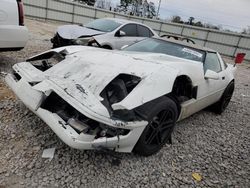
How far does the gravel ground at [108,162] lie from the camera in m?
2.24

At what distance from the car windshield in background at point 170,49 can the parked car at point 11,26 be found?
2056mm

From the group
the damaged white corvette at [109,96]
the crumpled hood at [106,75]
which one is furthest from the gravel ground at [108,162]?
the crumpled hood at [106,75]

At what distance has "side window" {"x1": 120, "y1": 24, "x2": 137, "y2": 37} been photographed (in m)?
7.65

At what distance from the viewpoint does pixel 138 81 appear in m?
2.60

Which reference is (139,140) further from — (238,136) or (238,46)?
(238,46)

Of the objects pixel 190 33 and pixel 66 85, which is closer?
pixel 66 85

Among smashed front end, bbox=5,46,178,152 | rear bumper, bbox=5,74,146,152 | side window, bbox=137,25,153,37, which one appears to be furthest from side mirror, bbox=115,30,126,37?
rear bumper, bbox=5,74,146,152

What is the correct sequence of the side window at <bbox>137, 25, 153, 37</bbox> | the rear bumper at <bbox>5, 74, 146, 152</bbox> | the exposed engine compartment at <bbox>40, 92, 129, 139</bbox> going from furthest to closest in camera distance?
1. the side window at <bbox>137, 25, 153, 37</bbox>
2. the exposed engine compartment at <bbox>40, 92, 129, 139</bbox>
3. the rear bumper at <bbox>5, 74, 146, 152</bbox>

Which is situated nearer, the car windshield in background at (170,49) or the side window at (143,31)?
the car windshield in background at (170,49)

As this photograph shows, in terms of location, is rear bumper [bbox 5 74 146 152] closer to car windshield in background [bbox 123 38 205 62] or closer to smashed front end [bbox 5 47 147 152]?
smashed front end [bbox 5 47 147 152]

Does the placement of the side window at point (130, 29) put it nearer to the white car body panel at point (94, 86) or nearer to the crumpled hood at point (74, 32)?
the crumpled hood at point (74, 32)

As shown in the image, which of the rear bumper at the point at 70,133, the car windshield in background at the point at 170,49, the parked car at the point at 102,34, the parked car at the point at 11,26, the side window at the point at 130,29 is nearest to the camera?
the rear bumper at the point at 70,133

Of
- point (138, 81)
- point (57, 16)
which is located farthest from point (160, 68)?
point (57, 16)

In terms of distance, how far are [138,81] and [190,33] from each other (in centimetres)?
1892
